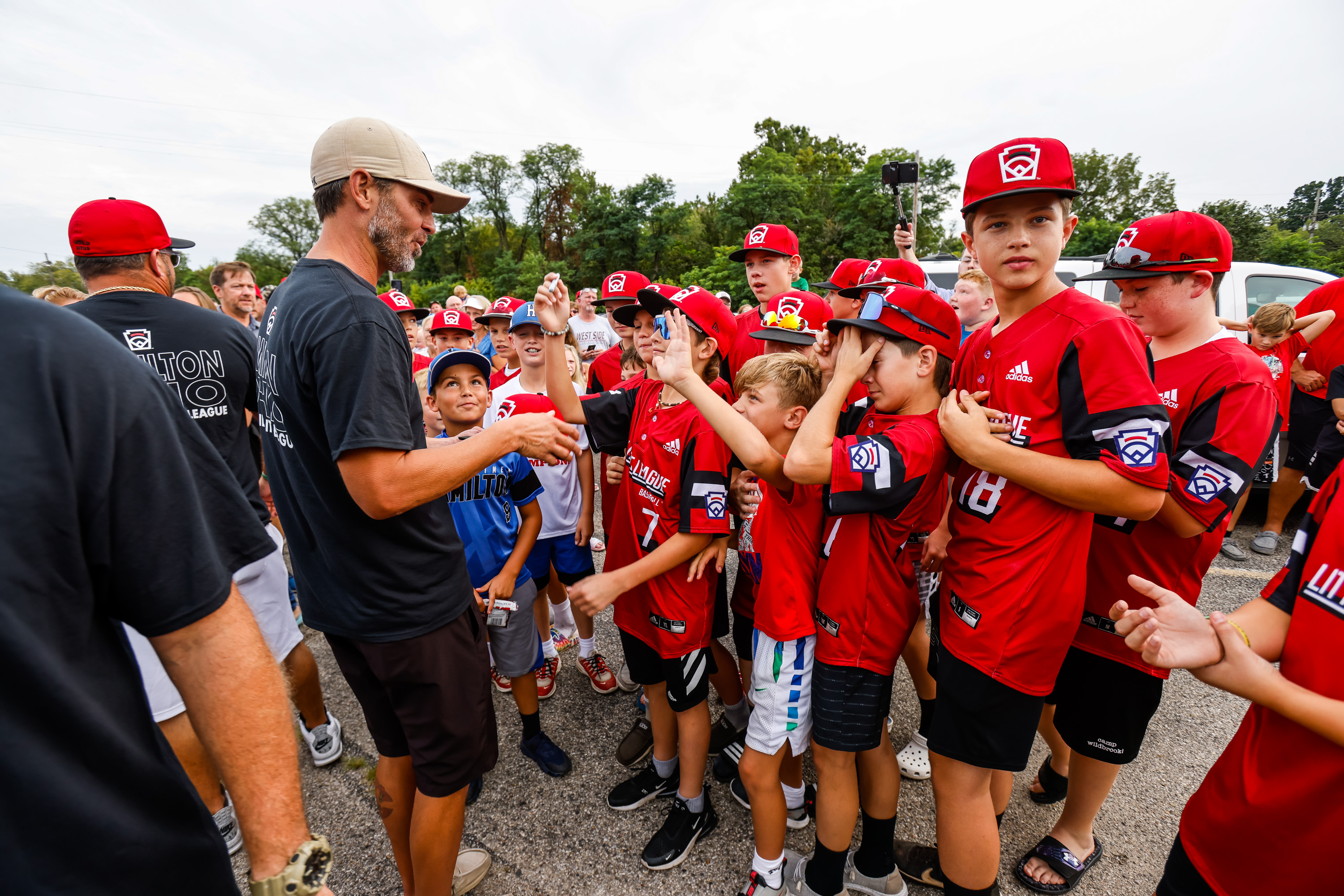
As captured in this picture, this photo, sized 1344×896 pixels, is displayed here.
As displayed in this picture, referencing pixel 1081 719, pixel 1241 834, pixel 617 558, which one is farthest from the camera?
pixel 617 558

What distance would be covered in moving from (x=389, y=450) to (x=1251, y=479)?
115 inches

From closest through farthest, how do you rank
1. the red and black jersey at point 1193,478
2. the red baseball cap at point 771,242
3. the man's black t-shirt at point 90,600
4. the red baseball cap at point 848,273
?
the man's black t-shirt at point 90,600 < the red and black jersey at point 1193,478 < the red baseball cap at point 848,273 < the red baseball cap at point 771,242

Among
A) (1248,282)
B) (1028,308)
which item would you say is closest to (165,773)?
(1028,308)

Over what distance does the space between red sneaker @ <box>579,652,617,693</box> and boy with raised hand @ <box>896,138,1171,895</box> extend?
2121mm

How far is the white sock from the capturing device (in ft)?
7.06

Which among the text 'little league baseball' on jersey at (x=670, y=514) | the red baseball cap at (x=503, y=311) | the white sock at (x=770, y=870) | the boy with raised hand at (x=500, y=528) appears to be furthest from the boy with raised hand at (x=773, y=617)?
the red baseball cap at (x=503, y=311)

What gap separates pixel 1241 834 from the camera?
4.35 feet

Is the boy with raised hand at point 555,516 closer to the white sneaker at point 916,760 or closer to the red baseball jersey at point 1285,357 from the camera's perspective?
the white sneaker at point 916,760

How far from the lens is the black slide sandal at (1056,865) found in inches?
87.4

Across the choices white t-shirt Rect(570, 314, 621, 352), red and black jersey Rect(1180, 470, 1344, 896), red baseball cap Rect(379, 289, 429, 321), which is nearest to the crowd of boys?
red and black jersey Rect(1180, 470, 1344, 896)

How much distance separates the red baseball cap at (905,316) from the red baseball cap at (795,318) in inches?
32.8

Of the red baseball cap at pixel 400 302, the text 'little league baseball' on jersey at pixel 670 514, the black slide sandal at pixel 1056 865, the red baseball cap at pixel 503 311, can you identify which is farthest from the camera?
the red baseball cap at pixel 400 302

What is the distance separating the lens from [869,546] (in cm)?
201

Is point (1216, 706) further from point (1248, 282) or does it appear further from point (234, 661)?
point (1248, 282)
